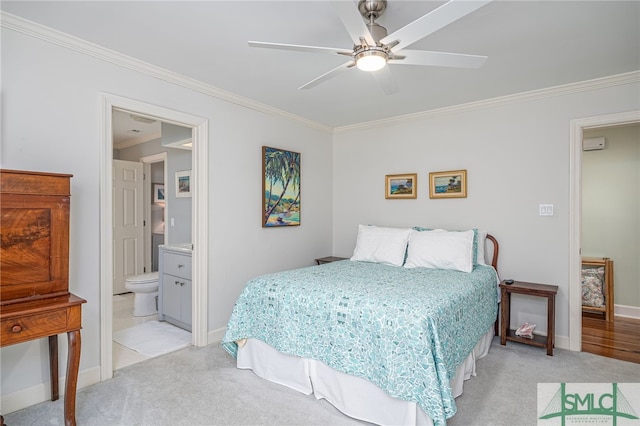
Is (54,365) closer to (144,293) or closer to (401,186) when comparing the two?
(144,293)

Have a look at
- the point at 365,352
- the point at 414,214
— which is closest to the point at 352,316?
the point at 365,352

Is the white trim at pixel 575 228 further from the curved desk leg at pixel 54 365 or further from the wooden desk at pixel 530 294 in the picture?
the curved desk leg at pixel 54 365

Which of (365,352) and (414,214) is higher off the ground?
(414,214)

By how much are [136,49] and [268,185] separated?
70.0 inches

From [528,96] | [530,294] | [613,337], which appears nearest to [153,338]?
[530,294]

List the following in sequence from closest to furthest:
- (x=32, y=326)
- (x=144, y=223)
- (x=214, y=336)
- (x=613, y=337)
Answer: (x=32, y=326) < (x=214, y=336) < (x=613, y=337) < (x=144, y=223)

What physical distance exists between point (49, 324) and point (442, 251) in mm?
2975

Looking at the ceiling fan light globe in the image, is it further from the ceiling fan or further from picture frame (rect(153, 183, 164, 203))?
picture frame (rect(153, 183, 164, 203))

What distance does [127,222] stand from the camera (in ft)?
17.8

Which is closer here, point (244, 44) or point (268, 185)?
point (244, 44)

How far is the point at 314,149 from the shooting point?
4.58 m

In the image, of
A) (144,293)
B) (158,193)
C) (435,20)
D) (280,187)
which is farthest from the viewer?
(158,193)

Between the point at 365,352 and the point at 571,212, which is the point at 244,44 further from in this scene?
the point at 571,212

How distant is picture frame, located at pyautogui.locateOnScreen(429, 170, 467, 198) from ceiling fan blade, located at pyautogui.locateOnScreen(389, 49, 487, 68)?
1981mm
